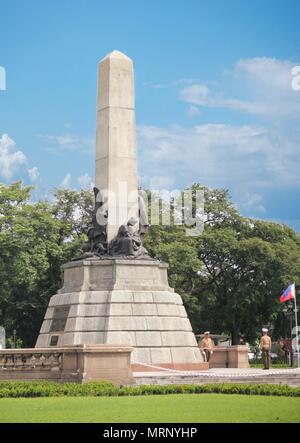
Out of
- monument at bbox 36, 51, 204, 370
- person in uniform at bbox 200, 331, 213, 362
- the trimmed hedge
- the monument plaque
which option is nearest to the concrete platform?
the trimmed hedge

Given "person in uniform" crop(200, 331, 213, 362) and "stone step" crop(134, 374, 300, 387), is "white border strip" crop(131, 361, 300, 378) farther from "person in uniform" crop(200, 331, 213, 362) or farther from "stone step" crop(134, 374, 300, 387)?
"person in uniform" crop(200, 331, 213, 362)

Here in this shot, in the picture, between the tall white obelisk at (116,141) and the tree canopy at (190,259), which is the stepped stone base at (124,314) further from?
the tree canopy at (190,259)

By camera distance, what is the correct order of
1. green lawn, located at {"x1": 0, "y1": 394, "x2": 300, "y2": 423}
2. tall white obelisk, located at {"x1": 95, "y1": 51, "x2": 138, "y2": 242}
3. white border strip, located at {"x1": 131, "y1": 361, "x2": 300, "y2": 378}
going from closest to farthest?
green lawn, located at {"x1": 0, "y1": 394, "x2": 300, "y2": 423} → white border strip, located at {"x1": 131, "y1": 361, "x2": 300, "y2": 378} → tall white obelisk, located at {"x1": 95, "y1": 51, "x2": 138, "y2": 242}

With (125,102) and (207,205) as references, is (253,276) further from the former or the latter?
(125,102)

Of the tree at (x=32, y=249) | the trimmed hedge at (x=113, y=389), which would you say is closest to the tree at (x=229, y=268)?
the tree at (x=32, y=249)

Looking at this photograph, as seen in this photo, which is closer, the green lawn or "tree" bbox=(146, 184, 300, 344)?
the green lawn

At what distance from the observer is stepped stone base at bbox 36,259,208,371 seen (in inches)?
1188

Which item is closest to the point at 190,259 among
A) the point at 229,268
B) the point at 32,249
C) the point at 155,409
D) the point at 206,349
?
the point at 229,268

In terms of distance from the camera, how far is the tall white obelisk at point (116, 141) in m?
33.3

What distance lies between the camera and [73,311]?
102 feet

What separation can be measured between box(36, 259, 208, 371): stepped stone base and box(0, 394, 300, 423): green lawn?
8.65 meters

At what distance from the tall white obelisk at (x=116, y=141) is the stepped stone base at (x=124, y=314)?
6.07 feet

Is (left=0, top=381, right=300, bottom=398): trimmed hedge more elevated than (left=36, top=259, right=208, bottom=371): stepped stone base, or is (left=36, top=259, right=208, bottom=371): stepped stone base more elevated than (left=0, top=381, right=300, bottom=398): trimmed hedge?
(left=36, top=259, right=208, bottom=371): stepped stone base

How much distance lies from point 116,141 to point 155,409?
17450 mm
